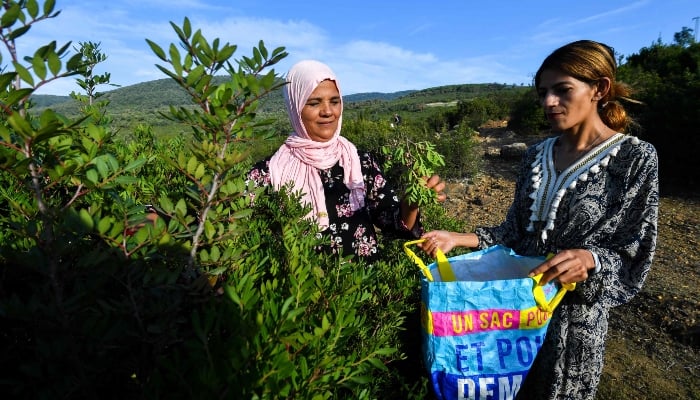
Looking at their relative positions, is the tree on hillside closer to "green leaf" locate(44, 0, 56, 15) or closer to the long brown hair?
the long brown hair

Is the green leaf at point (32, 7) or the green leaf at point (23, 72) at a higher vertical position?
the green leaf at point (32, 7)

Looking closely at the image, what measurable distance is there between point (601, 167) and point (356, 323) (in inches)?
53.5

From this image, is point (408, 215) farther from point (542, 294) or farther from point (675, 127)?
point (675, 127)

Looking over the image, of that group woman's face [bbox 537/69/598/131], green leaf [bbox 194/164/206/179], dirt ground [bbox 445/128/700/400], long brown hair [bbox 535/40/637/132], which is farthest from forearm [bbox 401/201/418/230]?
dirt ground [bbox 445/128/700/400]

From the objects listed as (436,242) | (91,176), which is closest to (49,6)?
(91,176)

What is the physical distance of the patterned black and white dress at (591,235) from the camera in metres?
1.69

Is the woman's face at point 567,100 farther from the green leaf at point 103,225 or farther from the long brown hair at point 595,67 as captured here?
the green leaf at point 103,225

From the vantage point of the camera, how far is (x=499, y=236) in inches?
86.2

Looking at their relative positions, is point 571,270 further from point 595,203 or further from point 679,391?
point 679,391

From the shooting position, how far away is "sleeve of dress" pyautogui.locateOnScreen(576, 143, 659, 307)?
1667mm

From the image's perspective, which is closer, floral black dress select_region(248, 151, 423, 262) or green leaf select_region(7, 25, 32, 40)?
green leaf select_region(7, 25, 32, 40)

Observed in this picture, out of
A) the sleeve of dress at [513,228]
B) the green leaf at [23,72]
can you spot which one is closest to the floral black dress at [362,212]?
the sleeve of dress at [513,228]

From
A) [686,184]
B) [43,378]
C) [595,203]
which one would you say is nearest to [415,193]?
[595,203]

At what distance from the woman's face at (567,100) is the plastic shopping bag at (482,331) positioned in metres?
0.71
